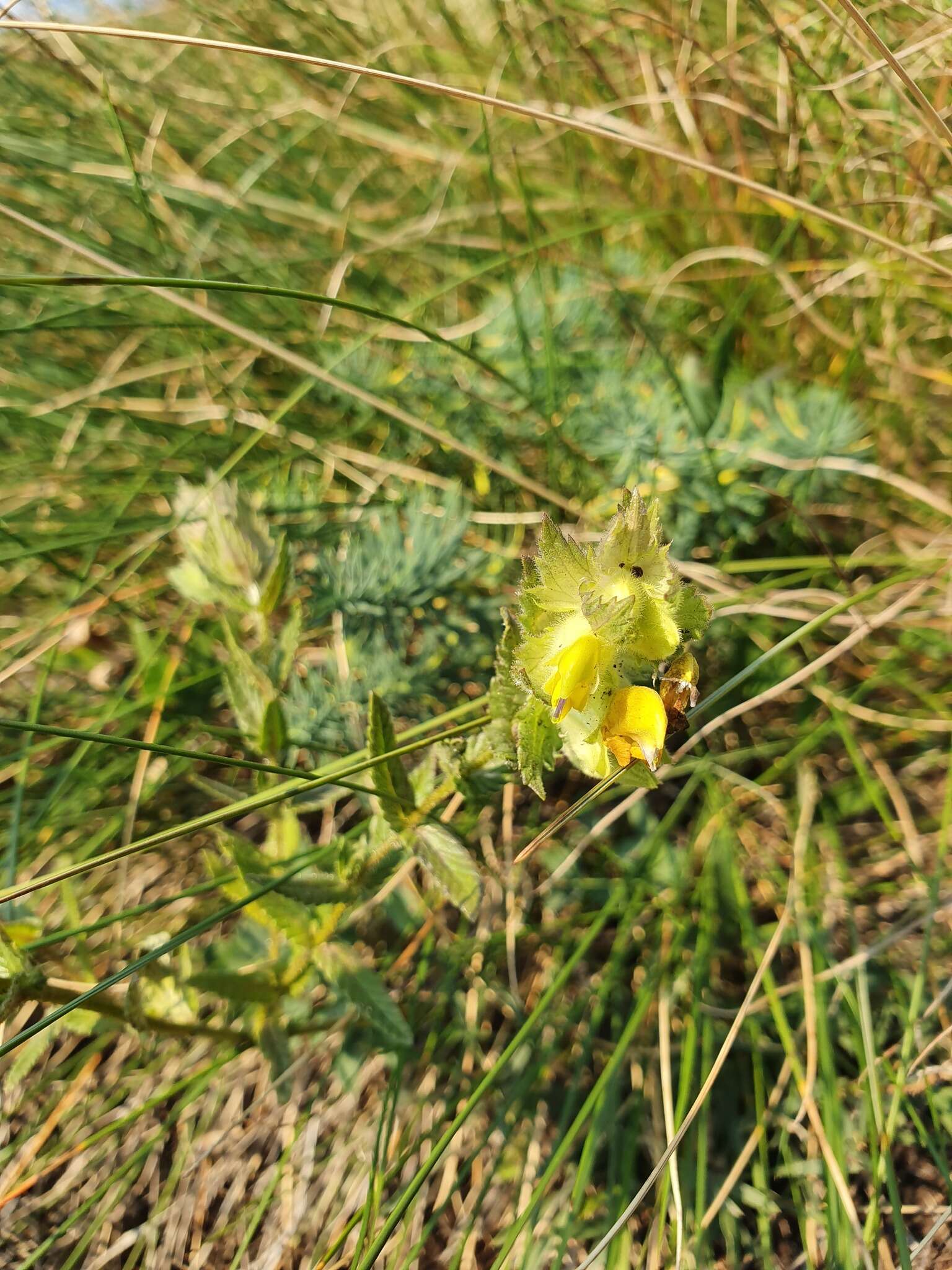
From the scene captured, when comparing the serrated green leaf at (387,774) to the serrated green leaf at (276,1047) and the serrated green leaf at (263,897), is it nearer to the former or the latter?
the serrated green leaf at (263,897)

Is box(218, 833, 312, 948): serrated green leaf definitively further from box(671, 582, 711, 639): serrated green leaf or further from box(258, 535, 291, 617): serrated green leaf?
box(671, 582, 711, 639): serrated green leaf

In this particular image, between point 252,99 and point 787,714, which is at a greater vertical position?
point 252,99

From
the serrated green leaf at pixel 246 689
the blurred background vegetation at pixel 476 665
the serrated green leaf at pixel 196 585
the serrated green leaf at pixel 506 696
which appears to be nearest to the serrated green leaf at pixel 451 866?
the blurred background vegetation at pixel 476 665

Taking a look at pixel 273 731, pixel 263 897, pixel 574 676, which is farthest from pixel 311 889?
pixel 574 676

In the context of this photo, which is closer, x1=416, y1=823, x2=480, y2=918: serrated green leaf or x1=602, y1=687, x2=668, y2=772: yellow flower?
x1=602, y1=687, x2=668, y2=772: yellow flower

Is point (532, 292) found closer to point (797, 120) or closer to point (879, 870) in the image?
point (797, 120)

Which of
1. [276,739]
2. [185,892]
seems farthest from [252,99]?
[185,892]

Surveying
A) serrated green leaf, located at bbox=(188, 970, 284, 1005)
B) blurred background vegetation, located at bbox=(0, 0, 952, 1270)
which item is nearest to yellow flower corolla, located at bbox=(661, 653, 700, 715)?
blurred background vegetation, located at bbox=(0, 0, 952, 1270)
